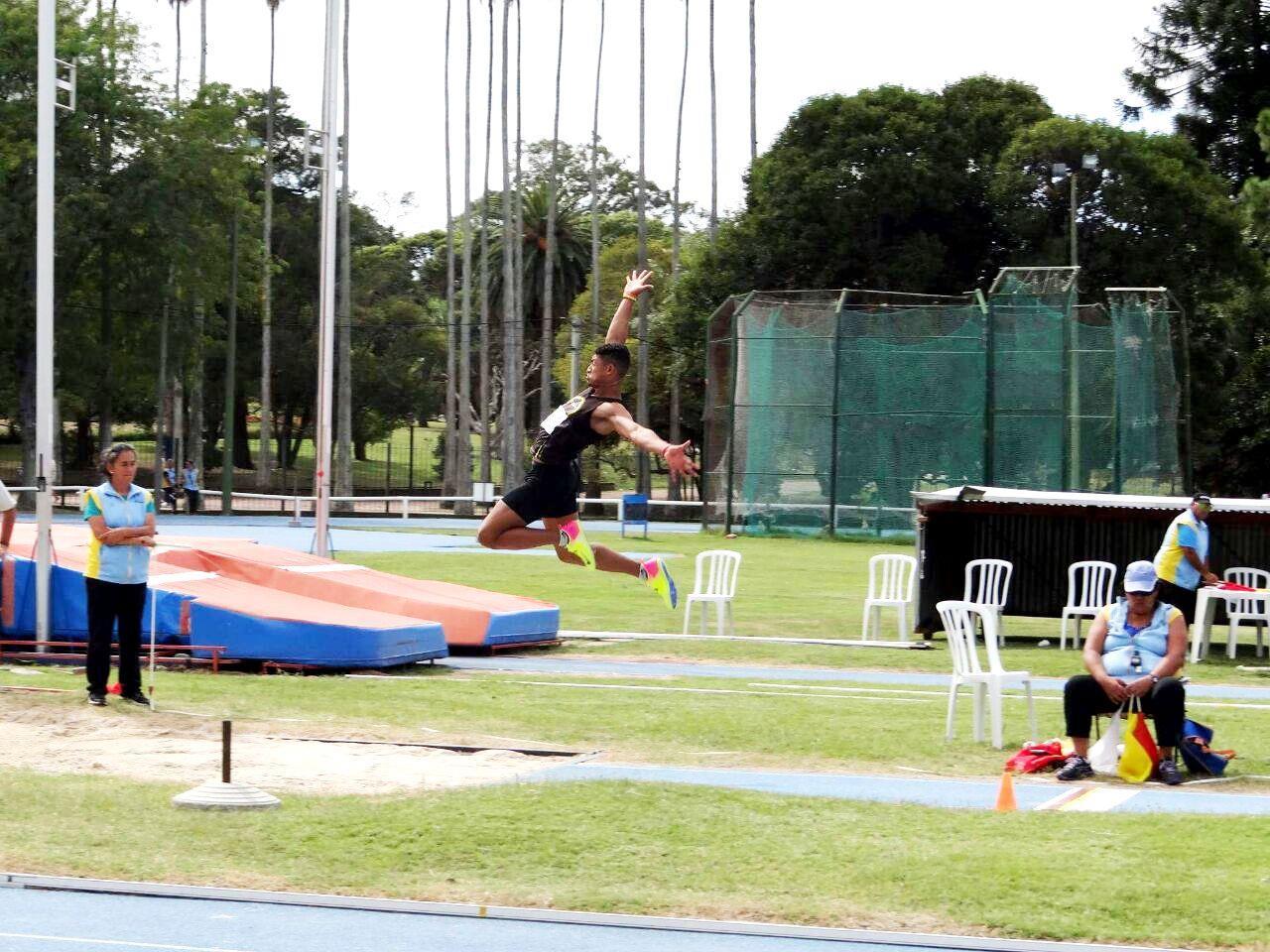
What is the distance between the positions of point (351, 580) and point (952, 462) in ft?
65.0

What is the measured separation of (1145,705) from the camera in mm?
10539

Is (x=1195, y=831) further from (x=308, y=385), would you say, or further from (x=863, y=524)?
(x=308, y=385)

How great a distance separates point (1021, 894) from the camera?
22.8ft

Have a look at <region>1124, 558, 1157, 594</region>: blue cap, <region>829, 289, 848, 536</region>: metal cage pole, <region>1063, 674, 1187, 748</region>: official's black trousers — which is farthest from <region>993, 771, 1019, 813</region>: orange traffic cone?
<region>829, 289, 848, 536</region>: metal cage pole

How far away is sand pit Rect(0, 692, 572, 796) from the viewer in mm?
9805

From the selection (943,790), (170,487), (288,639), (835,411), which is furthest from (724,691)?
(170,487)

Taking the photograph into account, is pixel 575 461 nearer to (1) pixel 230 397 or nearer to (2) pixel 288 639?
(2) pixel 288 639

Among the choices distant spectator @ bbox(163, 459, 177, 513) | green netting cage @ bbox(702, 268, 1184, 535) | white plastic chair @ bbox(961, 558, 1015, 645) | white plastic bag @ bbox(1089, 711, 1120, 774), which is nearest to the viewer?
white plastic bag @ bbox(1089, 711, 1120, 774)

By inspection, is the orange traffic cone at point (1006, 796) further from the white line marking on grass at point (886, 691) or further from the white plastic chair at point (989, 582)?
the white plastic chair at point (989, 582)

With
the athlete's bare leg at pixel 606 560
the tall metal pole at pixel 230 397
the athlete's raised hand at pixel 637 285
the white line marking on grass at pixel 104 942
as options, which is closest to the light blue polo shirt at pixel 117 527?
the athlete's bare leg at pixel 606 560

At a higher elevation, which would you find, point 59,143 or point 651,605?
point 59,143

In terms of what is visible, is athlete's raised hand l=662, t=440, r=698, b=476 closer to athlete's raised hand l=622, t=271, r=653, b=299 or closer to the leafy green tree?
athlete's raised hand l=622, t=271, r=653, b=299

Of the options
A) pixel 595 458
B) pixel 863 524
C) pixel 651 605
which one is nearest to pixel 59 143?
pixel 595 458

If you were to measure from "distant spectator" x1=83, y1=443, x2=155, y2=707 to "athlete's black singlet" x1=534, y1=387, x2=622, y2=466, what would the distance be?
350cm
